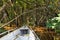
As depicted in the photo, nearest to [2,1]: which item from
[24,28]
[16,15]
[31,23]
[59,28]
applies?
[16,15]

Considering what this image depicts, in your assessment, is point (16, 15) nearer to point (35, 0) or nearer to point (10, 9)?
→ point (10, 9)

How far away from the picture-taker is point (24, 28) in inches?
88.4

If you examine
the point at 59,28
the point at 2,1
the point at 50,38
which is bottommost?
the point at 50,38

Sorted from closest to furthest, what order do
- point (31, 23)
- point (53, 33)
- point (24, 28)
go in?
point (24, 28) → point (53, 33) → point (31, 23)

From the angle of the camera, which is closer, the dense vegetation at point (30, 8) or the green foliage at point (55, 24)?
the green foliage at point (55, 24)

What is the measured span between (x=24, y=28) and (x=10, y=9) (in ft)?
1.74

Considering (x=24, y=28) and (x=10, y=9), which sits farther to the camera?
(x=10, y=9)

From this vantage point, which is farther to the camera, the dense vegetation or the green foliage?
the dense vegetation

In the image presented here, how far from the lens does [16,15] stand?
8.71ft

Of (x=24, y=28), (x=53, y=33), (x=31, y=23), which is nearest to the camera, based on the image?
(x=24, y=28)

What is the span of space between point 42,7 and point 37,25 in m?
0.24

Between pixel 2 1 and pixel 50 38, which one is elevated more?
pixel 2 1

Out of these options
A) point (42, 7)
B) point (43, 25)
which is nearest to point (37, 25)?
point (43, 25)

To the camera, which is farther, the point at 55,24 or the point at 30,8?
the point at 30,8
